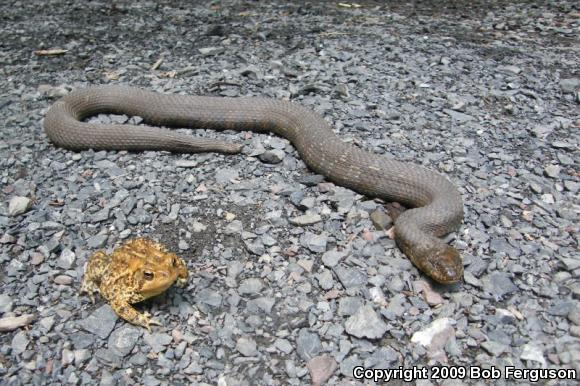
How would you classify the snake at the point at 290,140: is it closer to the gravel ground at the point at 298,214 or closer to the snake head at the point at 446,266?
the snake head at the point at 446,266

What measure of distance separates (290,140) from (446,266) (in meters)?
3.17

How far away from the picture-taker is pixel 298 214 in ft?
19.9

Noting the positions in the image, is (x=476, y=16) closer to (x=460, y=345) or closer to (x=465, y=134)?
(x=465, y=134)

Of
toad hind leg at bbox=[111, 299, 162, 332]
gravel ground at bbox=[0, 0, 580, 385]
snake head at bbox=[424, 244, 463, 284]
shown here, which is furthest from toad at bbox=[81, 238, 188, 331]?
snake head at bbox=[424, 244, 463, 284]

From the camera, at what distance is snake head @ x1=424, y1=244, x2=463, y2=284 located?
5.00 meters

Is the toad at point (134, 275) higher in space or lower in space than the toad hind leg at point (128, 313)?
higher

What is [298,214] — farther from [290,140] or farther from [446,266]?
[446,266]

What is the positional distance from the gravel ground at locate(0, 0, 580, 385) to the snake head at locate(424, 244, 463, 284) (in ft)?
0.57

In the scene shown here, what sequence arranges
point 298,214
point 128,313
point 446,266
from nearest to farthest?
point 128,313 < point 446,266 < point 298,214

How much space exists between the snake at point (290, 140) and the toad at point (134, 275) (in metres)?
2.48

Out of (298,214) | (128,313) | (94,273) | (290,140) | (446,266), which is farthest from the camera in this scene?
(290,140)

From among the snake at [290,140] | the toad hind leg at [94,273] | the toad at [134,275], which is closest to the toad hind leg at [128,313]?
the toad at [134,275]

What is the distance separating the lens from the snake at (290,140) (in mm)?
5613

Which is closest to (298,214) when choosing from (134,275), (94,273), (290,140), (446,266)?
(290,140)
